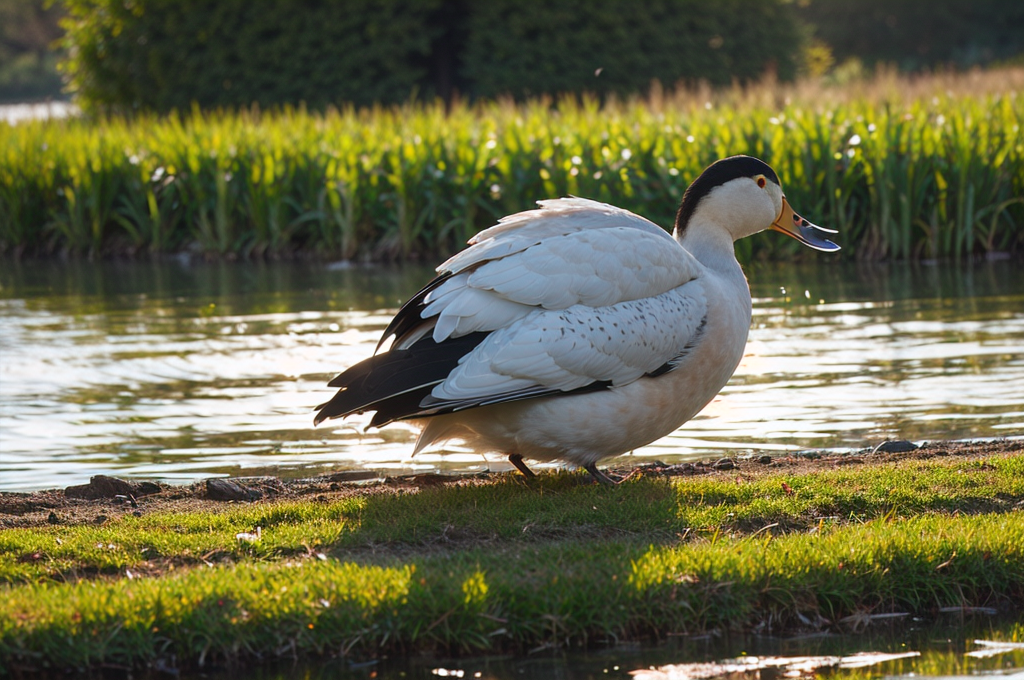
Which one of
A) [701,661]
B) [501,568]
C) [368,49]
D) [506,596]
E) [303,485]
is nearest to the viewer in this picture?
[701,661]

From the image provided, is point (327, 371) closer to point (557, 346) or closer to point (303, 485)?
point (303, 485)

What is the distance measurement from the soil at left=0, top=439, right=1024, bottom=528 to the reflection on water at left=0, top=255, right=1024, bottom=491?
1.36 ft

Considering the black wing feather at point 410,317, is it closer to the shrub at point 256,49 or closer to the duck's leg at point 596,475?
the duck's leg at point 596,475

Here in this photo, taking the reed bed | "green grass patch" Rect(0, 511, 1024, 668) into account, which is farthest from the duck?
the reed bed

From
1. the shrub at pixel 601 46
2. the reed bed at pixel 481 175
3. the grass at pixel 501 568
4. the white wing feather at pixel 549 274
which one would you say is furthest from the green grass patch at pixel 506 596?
the shrub at pixel 601 46

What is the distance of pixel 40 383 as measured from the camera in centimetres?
892

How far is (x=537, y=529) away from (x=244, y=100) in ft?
88.0

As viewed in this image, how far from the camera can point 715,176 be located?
6117mm

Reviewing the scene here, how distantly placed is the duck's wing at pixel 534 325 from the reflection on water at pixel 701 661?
4.29ft

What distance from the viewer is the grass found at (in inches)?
158

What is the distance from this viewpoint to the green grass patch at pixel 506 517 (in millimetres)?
4719

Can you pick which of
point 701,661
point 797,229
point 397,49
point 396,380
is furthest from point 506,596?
point 397,49

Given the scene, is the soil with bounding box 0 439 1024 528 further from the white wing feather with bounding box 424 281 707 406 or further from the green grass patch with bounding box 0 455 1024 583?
the white wing feather with bounding box 424 281 707 406

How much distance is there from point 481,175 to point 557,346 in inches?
428
